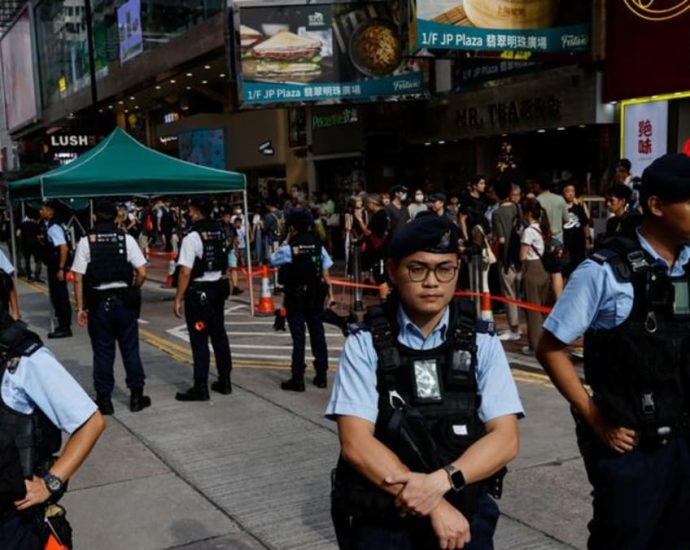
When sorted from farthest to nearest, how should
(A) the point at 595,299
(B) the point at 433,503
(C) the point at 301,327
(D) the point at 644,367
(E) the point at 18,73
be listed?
(E) the point at 18,73, (C) the point at 301,327, (A) the point at 595,299, (D) the point at 644,367, (B) the point at 433,503

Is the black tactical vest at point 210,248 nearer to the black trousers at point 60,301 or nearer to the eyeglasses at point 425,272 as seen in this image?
the eyeglasses at point 425,272

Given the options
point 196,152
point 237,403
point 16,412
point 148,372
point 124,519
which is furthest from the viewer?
point 196,152

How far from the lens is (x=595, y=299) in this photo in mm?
2775

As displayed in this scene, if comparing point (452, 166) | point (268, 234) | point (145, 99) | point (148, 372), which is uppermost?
point (145, 99)

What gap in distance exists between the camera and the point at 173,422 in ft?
21.6

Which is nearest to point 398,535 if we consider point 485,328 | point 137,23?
point 485,328

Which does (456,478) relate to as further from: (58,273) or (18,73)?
(18,73)

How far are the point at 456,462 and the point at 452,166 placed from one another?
56.8 feet

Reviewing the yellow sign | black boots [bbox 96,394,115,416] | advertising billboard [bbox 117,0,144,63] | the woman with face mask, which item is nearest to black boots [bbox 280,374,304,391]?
black boots [bbox 96,394,115,416]

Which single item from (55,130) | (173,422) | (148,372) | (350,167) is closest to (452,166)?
(350,167)

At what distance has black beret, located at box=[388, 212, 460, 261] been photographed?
234 centimetres

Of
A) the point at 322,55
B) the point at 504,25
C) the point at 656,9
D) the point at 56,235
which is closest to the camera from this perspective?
the point at 56,235

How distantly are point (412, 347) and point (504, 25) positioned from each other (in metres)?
12.5

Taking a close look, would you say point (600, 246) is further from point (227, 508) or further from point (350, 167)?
point (350, 167)
